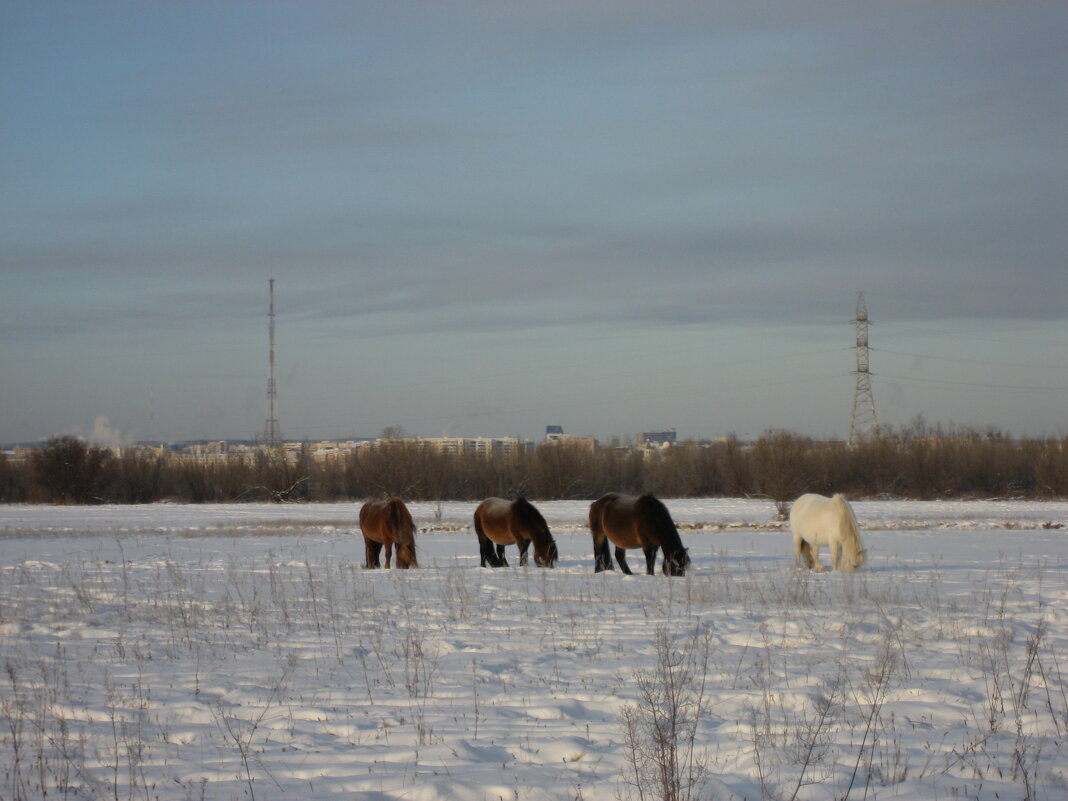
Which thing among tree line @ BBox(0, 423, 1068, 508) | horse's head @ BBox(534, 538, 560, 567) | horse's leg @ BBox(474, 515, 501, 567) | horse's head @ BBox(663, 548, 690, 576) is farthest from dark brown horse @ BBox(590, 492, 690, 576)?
tree line @ BBox(0, 423, 1068, 508)

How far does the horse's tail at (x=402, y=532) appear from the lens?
14.8 metres

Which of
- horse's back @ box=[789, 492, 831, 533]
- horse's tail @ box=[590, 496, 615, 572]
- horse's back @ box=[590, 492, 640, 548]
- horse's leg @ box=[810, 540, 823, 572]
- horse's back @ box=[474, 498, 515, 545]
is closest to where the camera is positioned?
horse's back @ box=[590, 492, 640, 548]

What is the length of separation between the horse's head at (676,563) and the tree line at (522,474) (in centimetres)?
3803

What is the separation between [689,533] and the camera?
25.0m

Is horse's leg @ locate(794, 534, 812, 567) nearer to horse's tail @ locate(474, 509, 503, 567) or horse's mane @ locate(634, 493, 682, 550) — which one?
horse's mane @ locate(634, 493, 682, 550)

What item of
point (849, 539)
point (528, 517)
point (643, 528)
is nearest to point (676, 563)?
point (643, 528)

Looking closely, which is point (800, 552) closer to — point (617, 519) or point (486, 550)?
point (617, 519)

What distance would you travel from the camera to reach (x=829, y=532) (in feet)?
44.3

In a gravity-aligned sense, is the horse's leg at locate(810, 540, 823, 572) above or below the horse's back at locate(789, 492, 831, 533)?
below

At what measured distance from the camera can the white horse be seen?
522 inches

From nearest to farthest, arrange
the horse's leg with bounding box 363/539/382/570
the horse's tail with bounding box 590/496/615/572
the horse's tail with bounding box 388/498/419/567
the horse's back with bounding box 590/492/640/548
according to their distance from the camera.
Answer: the horse's back with bounding box 590/492/640/548 < the horse's tail with bounding box 590/496/615/572 < the horse's tail with bounding box 388/498/419/567 < the horse's leg with bounding box 363/539/382/570

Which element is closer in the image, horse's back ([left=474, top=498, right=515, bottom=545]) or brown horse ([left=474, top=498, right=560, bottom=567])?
brown horse ([left=474, top=498, right=560, bottom=567])

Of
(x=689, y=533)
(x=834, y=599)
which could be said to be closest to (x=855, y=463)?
(x=689, y=533)

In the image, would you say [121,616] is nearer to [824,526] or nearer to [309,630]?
[309,630]
